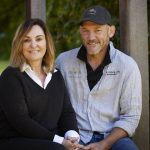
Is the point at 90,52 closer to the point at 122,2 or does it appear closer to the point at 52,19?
the point at 122,2

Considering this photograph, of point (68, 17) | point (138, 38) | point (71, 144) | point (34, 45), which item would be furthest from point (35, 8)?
point (68, 17)

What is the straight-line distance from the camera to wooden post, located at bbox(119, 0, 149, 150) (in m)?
5.12

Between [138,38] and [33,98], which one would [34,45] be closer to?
[33,98]

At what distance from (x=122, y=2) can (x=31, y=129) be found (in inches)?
53.0

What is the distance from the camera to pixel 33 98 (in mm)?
4543

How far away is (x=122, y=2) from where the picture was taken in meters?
5.16

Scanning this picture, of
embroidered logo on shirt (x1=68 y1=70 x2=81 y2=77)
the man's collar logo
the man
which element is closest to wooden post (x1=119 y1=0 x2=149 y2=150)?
the man

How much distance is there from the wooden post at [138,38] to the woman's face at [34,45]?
2.52ft

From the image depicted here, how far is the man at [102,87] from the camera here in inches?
188

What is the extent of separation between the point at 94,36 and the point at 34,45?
1.56 feet

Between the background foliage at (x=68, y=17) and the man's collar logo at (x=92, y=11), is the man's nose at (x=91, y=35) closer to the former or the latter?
the man's collar logo at (x=92, y=11)

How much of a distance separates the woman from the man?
5.7 inches

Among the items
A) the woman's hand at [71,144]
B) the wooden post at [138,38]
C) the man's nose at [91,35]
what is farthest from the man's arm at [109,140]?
the man's nose at [91,35]

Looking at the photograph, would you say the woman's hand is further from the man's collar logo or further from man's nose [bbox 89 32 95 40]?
the man's collar logo
